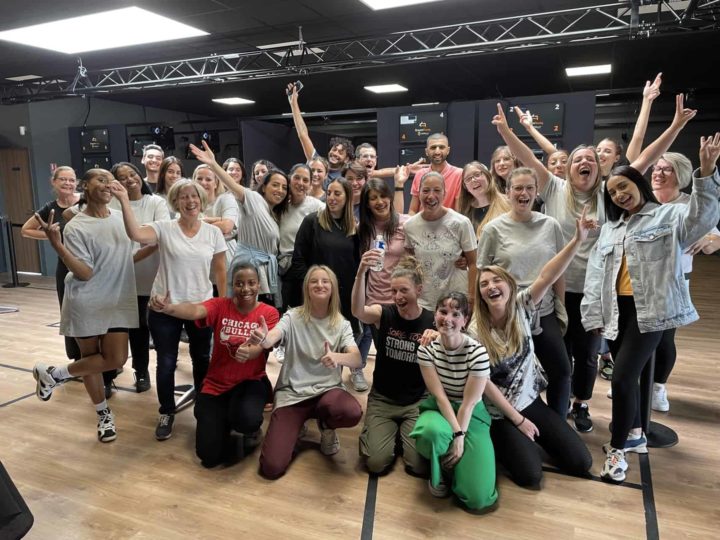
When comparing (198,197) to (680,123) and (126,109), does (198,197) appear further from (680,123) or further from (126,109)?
(126,109)

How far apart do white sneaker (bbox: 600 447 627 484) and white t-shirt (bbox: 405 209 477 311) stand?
1.13m

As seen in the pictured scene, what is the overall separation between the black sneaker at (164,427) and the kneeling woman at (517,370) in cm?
187

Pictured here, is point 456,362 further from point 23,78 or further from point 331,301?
point 23,78

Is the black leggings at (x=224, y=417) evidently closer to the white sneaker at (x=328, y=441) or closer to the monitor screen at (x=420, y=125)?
the white sneaker at (x=328, y=441)

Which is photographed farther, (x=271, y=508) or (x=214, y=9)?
(x=214, y=9)

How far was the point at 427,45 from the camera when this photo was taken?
658 centimetres

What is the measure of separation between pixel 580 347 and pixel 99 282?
2.76 metres

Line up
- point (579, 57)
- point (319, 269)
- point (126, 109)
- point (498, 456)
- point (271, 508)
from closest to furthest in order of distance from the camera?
1. point (271, 508)
2. point (498, 456)
3. point (319, 269)
4. point (579, 57)
5. point (126, 109)

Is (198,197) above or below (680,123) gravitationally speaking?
below

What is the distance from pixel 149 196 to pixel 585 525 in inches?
122

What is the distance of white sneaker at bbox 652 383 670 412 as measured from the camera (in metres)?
3.29

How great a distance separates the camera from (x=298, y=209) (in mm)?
3598

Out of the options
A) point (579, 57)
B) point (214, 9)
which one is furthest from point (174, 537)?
point (579, 57)

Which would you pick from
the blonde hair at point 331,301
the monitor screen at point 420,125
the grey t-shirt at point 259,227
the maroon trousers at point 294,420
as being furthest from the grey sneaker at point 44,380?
the monitor screen at point 420,125
